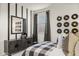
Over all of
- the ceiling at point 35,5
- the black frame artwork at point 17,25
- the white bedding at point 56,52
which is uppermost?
the ceiling at point 35,5

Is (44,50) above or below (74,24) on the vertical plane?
below

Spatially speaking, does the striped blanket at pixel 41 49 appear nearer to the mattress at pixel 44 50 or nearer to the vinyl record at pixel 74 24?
the mattress at pixel 44 50

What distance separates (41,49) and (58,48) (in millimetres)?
236

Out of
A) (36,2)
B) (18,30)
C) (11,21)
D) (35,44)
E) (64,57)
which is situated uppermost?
(36,2)

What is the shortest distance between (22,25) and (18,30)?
9 centimetres

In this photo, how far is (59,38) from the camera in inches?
74.9

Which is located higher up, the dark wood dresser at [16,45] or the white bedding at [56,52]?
the dark wood dresser at [16,45]

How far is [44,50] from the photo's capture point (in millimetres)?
1876

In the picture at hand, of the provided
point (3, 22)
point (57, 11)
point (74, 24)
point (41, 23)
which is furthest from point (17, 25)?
point (74, 24)

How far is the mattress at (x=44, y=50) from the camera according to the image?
1.86 metres

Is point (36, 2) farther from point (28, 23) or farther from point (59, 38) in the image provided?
point (59, 38)

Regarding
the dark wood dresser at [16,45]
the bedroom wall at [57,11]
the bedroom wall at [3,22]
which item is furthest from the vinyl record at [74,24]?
the bedroom wall at [3,22]

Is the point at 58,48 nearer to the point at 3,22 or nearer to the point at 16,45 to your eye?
the point at 16,45

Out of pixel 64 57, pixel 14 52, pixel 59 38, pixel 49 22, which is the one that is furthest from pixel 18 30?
pixel 64 57
